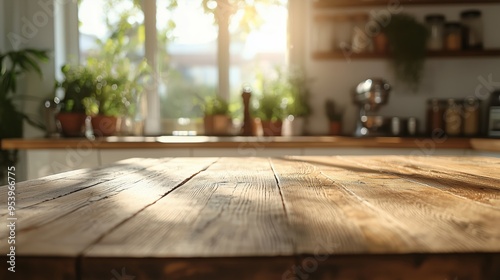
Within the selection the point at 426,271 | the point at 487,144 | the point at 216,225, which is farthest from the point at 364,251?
the point at 487,144

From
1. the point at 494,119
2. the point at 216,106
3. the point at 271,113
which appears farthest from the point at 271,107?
the point at 494,119

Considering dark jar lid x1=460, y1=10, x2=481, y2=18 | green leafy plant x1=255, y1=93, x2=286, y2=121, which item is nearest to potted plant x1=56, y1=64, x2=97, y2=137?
green leafy plant x1=255, y1=93, x2=286, y2=121

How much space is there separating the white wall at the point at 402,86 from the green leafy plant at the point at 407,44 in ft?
0.43

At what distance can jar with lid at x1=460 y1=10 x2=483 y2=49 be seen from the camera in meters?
3.10

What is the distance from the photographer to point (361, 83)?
3248mm

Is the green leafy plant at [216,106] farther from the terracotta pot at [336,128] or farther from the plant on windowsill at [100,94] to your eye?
the terracotta pot at [336,128]

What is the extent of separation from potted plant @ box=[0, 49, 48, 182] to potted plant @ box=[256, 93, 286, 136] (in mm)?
1398

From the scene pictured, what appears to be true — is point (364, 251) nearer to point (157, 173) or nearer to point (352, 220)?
point (352, 220)

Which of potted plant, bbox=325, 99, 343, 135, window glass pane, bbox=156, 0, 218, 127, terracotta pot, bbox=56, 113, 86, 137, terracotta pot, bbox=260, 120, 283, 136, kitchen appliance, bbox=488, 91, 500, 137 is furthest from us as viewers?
window glass pane, bbox=156, 0, 218, 127

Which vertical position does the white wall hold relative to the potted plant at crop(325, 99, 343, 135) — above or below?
above

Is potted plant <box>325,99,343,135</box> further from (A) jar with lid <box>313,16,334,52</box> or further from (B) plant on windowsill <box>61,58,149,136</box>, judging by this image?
(B) plant on windowsill <box>61,58,149,136</box>

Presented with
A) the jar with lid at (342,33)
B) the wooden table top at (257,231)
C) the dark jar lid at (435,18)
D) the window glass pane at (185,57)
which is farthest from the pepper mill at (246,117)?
the wooden table top at (257,231)

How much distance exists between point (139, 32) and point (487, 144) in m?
2.38

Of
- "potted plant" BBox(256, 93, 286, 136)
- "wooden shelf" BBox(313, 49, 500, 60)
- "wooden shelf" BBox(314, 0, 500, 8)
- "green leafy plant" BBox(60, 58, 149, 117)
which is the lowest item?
"potted plant" BBox(256, 93, 286, 136)
